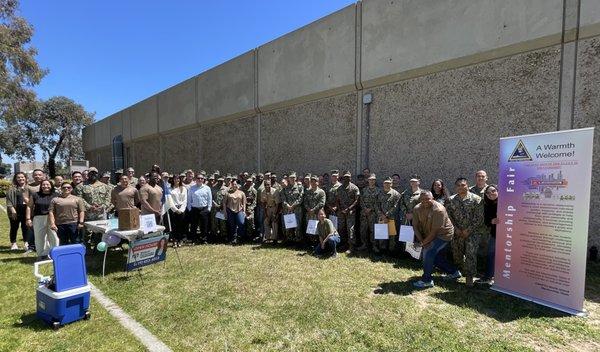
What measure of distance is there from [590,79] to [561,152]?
107 inches

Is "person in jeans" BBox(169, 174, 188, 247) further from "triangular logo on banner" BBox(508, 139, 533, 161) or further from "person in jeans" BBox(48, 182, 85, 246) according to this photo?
"triangular logo on banner" BBox(508, 139, 533, 161)

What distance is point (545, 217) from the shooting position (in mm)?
4953

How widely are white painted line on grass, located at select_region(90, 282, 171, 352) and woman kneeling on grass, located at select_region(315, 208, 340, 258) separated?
4.25 meters

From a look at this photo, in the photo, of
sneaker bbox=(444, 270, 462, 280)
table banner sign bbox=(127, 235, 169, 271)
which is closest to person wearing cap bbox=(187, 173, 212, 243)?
table banner sign bbox=(127, 235, 169, 271)

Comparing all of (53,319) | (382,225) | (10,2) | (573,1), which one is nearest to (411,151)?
(382,225)

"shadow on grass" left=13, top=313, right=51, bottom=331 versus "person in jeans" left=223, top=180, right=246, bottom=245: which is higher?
"person in jeans" left=223, top=180, right=246, bottom=245

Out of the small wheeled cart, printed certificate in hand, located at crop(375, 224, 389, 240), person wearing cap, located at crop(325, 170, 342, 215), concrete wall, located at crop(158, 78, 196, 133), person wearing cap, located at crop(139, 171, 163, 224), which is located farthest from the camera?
concrete wall, located at crop(158, 78, 196, 133)

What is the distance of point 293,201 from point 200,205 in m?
2.63

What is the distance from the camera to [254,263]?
746 cm

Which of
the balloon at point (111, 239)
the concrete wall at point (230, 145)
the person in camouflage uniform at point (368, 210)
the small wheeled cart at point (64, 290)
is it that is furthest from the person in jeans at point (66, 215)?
the concrete wall at point (230, 145)

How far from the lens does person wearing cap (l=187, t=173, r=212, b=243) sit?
32.4 ft

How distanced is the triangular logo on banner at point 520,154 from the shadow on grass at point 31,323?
6.69 meters

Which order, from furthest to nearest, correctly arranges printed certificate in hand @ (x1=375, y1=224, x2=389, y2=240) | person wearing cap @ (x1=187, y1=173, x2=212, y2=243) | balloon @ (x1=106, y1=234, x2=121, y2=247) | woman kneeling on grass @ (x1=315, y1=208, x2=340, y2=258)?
1. person wearing cap @ (x1=187, y1=173, x2=212, y2=243)
2. woman kneeling on grass @ (x1=315, y1=208, x2=340, y2=258)
3. printed certificate in hand @ (x1=375, y1=224, x2=389, y2=240)
4. balloon @ (x1=106, y1=234, x2=121, y2=247)

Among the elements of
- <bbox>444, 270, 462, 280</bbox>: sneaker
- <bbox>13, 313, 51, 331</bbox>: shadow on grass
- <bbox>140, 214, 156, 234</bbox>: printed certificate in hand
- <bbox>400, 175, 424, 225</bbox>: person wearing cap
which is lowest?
<bbox>13, 313, 51, 331</bbox>: shadow on grass
